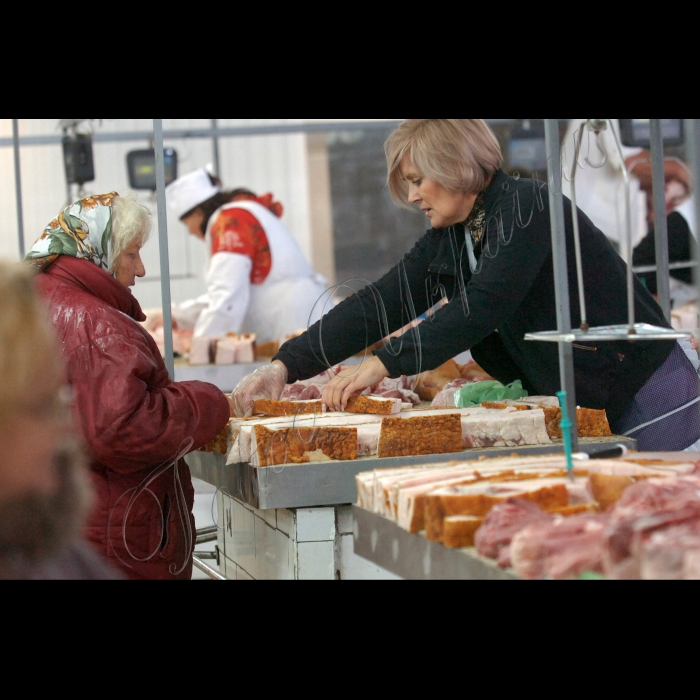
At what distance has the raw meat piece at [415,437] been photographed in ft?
9.99

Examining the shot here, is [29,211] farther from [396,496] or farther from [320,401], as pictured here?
[396,496]

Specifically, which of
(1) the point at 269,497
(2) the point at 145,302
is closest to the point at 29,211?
(2) the point at 145,302

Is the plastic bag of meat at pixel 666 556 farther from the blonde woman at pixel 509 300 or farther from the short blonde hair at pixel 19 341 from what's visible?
the blonde woman at pixel 509 300

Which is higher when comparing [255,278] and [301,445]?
[255,278]

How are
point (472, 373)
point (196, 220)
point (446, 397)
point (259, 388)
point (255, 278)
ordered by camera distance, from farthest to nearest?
point (196, 220), point (255, 278), point (472, 373), point (446, 397), point (259, 388)

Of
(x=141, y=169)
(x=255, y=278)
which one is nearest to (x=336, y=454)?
(x=255, y=278)

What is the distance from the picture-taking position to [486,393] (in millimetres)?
3639

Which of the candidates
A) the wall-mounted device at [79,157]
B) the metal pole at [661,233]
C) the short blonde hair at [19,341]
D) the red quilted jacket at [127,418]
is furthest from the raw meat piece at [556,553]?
the wall-mounted device at [79,157]

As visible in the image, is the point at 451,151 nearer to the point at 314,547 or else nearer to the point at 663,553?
the point at 314,547

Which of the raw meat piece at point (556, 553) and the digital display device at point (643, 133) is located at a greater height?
the digital display device at point (643, 133)

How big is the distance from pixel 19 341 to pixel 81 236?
1.84 m

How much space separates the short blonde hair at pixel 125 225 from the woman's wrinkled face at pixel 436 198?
0.88 meters

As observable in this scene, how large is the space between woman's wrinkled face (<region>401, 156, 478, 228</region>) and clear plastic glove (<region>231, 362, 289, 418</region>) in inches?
31.6

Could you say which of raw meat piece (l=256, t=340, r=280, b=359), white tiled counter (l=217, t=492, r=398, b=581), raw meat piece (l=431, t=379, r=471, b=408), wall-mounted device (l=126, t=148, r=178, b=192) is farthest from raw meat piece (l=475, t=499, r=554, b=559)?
wall-mounted device (l=126, t=148, r=178, b=192)
